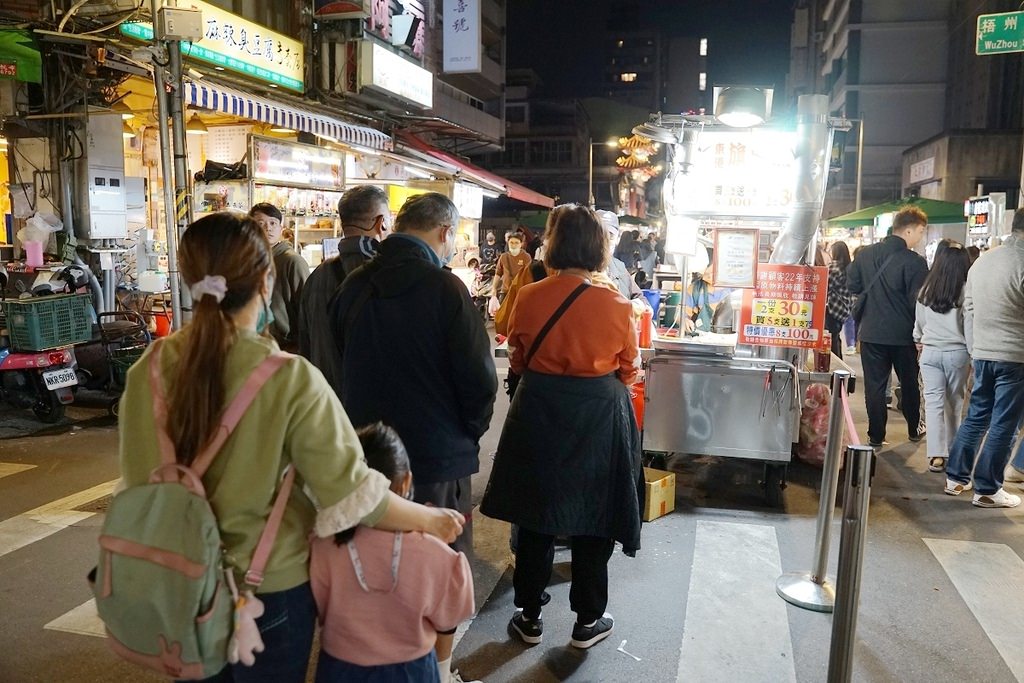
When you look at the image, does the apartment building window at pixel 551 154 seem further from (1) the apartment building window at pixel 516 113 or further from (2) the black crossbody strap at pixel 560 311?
(2) the black crossbody strap at pixel 560 311

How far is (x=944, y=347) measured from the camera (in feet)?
22.3

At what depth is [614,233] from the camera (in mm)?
6383

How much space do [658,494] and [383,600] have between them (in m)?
3.93

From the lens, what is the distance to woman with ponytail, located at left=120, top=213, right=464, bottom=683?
1815mm

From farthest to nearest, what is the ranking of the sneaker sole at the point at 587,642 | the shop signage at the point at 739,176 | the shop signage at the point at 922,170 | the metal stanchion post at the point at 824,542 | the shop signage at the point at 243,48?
the shop signage at the point at 922,170, the shop signage at the point at 243,48, the shop signage at the point at 739,176, the metal stanchion post at the point at 824,542, the sneaker sole at the point at 587,642

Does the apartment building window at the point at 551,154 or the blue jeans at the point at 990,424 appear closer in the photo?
the blue jeans at the point at 990,424

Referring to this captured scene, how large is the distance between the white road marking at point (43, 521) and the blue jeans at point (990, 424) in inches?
267

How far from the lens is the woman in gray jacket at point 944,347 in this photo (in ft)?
21.8

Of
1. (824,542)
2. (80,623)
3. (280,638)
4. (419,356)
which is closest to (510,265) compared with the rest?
(824,542)

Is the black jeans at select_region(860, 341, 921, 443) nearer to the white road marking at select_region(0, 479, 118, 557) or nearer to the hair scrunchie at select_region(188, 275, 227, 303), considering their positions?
the white road marking at select_region(0, 479, 118, 557)

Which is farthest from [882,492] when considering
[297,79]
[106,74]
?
[297,79]

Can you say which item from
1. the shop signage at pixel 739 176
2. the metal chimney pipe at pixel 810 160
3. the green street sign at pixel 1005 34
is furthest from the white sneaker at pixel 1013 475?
the green street sign at pixel 1005 34

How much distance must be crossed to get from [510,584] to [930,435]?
14.9 feet

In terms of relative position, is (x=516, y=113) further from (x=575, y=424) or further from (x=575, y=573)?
(x=575, y=573)
